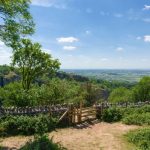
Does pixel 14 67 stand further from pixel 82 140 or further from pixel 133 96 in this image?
pixel 133 96

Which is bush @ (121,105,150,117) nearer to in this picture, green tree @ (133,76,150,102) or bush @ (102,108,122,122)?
bush @ (102,108,122,122)

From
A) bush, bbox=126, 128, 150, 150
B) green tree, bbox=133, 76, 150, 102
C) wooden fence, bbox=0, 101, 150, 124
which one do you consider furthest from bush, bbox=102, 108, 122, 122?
green tree, bbox=133, 76, 150, 102

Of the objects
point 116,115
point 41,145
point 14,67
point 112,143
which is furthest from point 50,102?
point 41,145

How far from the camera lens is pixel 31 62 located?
42.9m

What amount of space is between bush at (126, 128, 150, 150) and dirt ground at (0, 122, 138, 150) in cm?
58

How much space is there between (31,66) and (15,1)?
2488cm

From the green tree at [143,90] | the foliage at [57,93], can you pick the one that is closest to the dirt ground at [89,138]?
the foliage at [57,93]

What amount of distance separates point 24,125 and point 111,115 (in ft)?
28.8

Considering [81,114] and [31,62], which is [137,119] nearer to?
[81,114]

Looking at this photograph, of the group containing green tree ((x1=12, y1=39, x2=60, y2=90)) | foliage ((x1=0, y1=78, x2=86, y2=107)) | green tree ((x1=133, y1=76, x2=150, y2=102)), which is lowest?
green tree ((x1=133, y1=76, x2=150, y2=102))

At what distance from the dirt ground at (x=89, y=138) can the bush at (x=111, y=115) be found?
1643 millimetres

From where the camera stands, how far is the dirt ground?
1780cm

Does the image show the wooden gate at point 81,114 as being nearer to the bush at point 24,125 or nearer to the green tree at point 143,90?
the bush at point 24,125

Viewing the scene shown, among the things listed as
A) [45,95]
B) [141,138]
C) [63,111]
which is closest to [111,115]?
[63,111]
